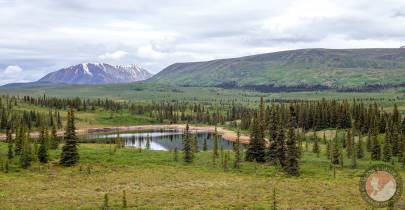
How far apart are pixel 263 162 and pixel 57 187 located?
42.7m

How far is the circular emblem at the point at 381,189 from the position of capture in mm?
48844

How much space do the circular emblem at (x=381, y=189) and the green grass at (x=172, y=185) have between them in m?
1.23

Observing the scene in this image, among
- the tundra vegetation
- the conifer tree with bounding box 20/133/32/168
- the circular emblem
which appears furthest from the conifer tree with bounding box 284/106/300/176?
the conifer tree with bounding box 20/133/32/168

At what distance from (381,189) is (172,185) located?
27.8 meters

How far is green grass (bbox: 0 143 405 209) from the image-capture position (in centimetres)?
4959

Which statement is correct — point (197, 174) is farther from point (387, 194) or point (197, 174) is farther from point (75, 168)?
point (387, 194)

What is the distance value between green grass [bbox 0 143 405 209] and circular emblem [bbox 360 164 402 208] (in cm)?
123

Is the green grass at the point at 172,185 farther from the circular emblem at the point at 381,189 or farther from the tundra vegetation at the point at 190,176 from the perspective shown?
the circular emblem at the point at 381,189

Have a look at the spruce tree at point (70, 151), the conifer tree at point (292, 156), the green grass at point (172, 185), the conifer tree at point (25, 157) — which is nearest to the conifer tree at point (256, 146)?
the green grass at point (172, 185)

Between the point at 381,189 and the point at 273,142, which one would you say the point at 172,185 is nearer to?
the point at 381,189

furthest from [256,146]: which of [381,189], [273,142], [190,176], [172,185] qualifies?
[381,189]

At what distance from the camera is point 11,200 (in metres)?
50.6

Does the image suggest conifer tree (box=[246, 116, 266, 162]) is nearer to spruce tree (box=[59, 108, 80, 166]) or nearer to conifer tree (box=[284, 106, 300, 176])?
conifer tree (box=[284, 106, 300, 176])

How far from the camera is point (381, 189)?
52.6 m
